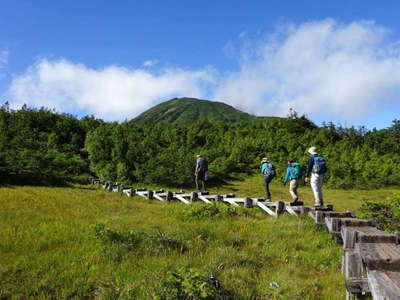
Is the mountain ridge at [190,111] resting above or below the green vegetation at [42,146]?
above

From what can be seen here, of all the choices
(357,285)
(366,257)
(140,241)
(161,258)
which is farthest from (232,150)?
(366,257)

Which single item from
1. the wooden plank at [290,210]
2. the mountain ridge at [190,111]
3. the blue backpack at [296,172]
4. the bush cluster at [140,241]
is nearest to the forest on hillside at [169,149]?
the blue backpack at [296,172]

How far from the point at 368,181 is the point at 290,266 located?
2289 cm

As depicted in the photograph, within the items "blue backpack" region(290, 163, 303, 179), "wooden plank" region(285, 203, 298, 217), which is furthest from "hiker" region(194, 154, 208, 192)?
"wooden plank" region(285, 203, 298, 217)

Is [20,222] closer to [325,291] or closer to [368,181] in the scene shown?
[325,291]

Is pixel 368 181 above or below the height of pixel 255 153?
below

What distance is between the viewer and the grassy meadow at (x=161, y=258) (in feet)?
13.9

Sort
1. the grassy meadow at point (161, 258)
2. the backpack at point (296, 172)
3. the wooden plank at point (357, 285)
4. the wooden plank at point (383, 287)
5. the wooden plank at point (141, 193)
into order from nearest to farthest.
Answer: the wooden plank at point (383, 287) → the wooden plank at point (357, 285) → the grassy meadow at point (161, 258) → the backpack at point (296, 172) → the wooden plank at point (141, 193)

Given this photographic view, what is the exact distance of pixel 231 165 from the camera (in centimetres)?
2845

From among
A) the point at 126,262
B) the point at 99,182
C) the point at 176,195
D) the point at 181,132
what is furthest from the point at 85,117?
the point at 126,262

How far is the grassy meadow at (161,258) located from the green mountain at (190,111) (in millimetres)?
95973

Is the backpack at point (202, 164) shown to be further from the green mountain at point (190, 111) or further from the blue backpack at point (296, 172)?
the green mountain at point (190, 111)

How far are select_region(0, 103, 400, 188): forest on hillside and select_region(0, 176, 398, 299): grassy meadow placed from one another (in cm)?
1256

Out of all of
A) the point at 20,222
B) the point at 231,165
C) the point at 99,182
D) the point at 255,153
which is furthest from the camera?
the point at 255,153
